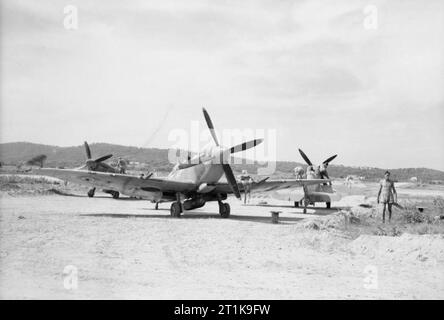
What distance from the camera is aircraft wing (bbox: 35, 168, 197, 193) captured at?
57.3 ft

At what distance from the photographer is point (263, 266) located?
8516 millimetres

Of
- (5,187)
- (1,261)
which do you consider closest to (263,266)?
(1,261)

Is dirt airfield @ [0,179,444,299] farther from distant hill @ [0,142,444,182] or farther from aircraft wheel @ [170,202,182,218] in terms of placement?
distant hill @ [0,142,444,182]

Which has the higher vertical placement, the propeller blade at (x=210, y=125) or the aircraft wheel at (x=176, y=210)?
the propeller blade at (x=210, y=125)

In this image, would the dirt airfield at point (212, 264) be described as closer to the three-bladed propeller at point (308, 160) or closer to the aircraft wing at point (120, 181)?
the aircraft wing at point (120, 181)

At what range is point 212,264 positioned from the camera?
8.59 meters

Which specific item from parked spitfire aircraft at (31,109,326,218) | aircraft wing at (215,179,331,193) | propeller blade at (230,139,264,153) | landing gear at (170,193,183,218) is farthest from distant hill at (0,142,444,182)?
propeller blade at (230,139,264,153)

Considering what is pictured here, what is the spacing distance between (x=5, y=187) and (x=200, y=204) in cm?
2032

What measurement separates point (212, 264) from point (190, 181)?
34.4ft

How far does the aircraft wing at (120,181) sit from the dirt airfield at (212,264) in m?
3.69

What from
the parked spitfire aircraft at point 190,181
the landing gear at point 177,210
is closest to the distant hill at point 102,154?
the parked spitfire aircraft at point 190,181

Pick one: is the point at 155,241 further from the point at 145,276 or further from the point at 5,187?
the point at 5,187

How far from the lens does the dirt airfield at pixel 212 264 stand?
640 cm

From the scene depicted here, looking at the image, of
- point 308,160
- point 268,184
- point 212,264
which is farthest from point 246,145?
point 308,160
